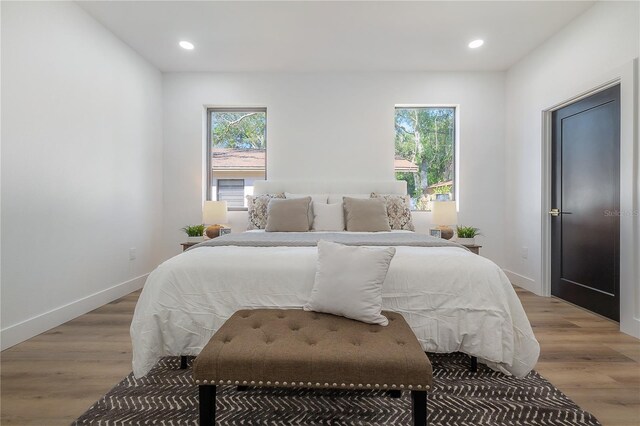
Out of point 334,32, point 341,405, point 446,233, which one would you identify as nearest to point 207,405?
point 341,405

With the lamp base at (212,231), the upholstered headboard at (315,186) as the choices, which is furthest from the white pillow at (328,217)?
the lamp base at (212,231)

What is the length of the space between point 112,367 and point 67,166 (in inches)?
68.5

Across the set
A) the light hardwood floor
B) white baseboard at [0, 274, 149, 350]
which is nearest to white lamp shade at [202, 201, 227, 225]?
white baseboard at [0, 274, 149, 350]

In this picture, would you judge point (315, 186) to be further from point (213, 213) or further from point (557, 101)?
→ point (557, 101)

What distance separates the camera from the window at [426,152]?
4.25 meters

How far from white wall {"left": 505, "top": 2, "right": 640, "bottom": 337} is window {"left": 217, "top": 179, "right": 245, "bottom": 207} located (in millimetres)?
3509

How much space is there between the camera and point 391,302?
1.69 m

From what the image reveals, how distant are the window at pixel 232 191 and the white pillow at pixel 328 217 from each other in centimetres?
145

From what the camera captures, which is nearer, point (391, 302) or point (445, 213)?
point (391, 302)

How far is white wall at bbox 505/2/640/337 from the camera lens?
7.88 feet

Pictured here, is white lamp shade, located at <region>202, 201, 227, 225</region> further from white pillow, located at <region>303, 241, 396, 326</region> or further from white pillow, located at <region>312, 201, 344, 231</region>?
white pillow, located at <region>303, 241, 396, 326</region>

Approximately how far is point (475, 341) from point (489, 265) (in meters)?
0.41

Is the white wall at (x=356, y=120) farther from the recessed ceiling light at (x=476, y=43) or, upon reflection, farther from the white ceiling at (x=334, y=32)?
the recessed ceiling light at (x=476, y=43)

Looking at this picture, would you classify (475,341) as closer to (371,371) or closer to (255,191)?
(371,371)
